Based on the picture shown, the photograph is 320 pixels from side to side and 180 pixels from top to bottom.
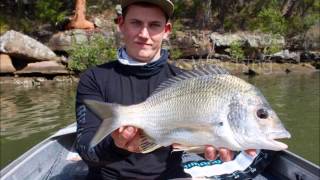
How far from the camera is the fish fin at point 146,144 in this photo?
2.18 meters

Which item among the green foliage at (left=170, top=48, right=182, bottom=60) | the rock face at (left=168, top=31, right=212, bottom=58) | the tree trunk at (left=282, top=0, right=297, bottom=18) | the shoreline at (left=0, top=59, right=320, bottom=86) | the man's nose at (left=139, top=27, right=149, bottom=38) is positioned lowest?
the shoreline at (left=0, top=59, right=320, bottom=86)

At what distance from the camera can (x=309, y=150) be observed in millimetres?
8938

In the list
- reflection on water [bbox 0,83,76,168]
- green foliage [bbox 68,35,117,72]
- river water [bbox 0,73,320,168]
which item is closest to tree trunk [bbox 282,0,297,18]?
river water [bbox 0,73,320,168]

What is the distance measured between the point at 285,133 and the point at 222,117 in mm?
266

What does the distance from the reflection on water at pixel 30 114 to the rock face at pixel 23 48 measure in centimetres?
211

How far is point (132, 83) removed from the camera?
290 centimetres

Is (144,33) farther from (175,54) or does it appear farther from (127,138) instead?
(175,54)

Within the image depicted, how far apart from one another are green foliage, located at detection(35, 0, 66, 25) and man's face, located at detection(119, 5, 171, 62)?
24.3 meters

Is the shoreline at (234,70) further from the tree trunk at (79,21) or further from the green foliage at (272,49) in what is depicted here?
the tree trunk at (79,21)

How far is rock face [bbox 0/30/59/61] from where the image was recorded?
69.5 ft

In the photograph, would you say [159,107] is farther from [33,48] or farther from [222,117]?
[33,48]

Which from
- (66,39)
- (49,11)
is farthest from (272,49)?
(49,11)

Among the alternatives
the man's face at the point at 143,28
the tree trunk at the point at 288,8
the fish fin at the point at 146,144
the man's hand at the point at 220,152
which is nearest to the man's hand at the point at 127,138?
the fish fin at the point at 146,144

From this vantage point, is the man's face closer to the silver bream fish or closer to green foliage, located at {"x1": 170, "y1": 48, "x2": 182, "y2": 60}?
the silver bream fish
